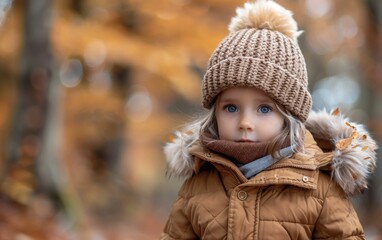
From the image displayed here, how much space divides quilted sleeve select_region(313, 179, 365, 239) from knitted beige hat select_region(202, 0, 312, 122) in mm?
444

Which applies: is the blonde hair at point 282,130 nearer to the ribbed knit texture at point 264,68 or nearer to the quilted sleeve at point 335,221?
the ribbed knit texture at point 264,68

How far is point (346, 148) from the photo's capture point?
2.88 m

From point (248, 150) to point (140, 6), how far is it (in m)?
6.84

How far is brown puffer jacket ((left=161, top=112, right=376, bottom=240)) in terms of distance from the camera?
273 centimetres

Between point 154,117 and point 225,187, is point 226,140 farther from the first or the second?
point 154,117

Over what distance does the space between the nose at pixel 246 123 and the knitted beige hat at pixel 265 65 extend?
146 millimetres

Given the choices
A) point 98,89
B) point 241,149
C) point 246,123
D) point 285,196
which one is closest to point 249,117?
point 246,123

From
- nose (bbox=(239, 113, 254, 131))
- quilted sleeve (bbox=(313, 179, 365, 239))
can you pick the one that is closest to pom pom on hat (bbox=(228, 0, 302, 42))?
nose (bbox=(239, 113, 254, 131))

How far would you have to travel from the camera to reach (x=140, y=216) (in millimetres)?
13273

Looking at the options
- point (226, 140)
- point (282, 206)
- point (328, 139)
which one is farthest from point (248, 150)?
point (328, 139)

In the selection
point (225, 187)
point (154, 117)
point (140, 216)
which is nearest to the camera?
point (225, 187)

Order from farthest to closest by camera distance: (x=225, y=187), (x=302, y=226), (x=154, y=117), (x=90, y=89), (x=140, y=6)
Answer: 1. (x=154, y=117)
2. (x=90, y=89)
3. (x=140, y=6)
4. (x=225, y=187)
5. (x=302, y=226)

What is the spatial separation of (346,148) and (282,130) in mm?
330

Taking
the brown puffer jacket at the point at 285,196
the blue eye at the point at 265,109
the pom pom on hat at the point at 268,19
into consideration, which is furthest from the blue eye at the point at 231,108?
the pom pom on hat at the point at 268,19
